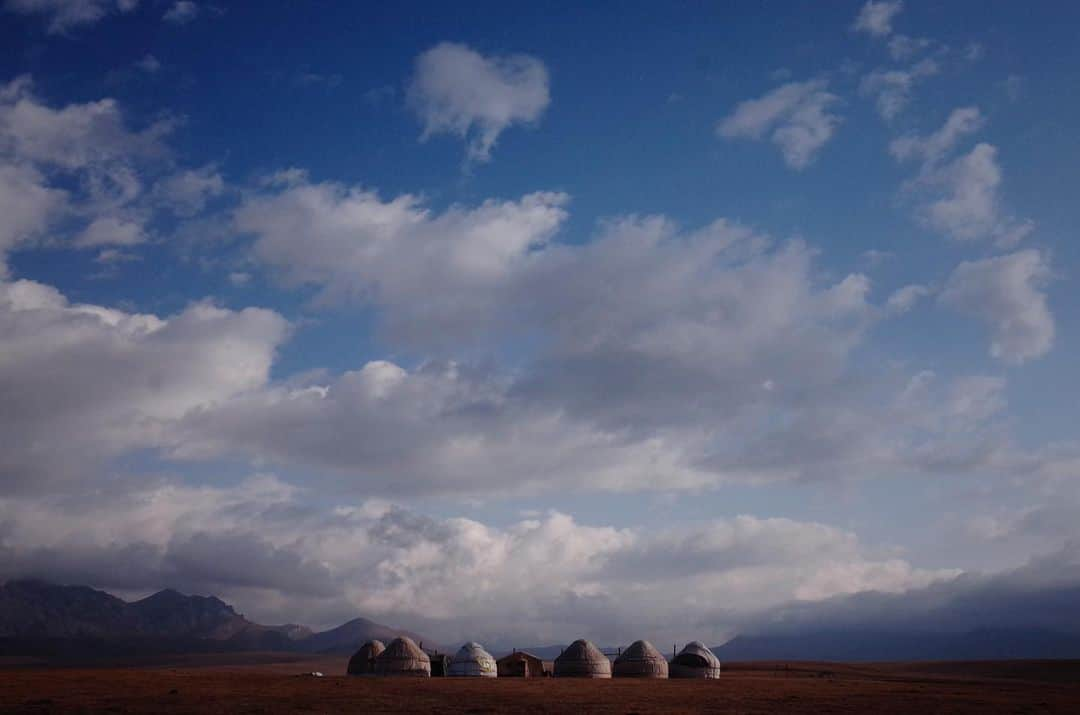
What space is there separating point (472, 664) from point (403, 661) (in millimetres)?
5992

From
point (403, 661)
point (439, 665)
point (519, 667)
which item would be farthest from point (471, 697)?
point (519, 667)

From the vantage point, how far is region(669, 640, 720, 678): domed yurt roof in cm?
8564

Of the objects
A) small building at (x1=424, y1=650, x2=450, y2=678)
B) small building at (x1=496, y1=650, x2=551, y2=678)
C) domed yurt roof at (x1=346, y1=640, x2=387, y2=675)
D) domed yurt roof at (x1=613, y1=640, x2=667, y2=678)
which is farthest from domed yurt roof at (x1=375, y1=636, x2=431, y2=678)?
domed yurt roof at (x1=613, y1=640, x2=667, y2=678)

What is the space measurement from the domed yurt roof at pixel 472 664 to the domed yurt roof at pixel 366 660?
6682 mm

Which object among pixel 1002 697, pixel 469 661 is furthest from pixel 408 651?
pixel 1002 697

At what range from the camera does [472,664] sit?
83.3m

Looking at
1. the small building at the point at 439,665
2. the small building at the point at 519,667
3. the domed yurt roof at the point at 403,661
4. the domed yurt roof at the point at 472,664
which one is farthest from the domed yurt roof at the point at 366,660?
the small building at the point at 519,667

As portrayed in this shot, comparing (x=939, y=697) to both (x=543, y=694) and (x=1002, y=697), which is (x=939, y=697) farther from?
(x=543, y=694)

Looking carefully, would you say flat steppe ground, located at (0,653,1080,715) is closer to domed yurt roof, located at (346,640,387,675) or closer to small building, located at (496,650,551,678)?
domed yurt roof, located at (346,640,387,675)

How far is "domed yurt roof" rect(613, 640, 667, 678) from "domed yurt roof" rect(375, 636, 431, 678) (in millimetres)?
17581

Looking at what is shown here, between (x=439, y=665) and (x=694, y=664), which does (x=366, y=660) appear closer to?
(x=439, y=665)

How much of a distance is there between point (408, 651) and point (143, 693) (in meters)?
33.6

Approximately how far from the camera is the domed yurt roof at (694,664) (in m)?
85.6

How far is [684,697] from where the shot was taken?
54812 millimetres
